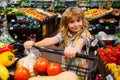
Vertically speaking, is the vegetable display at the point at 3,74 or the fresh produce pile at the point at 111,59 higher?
the vegetable display at the point at 3,74

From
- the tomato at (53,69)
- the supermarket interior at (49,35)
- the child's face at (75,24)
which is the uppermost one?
the child's face at (75,24)

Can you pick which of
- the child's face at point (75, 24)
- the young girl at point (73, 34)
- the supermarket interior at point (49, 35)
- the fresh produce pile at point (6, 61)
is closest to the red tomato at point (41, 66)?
the supermarket interior at point (49, 35)

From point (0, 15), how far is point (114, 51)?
4.80m

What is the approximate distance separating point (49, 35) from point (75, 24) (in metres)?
7.05

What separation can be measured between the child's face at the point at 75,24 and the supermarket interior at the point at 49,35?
0.20 meters

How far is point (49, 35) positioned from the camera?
920cm

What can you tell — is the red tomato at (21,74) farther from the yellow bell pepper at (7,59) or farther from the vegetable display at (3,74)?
the yellow bell pepper at (7,59)

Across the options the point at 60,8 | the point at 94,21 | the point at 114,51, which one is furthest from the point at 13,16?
the point at 114,51

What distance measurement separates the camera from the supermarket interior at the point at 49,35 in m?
1.53

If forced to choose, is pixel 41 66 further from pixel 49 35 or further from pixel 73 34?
pixel 49 35

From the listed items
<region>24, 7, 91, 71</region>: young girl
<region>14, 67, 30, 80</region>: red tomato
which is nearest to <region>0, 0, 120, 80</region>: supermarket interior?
<region>14, 67, 30, 80</region>: red tomato

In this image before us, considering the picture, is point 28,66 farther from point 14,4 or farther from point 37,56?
point 14,4

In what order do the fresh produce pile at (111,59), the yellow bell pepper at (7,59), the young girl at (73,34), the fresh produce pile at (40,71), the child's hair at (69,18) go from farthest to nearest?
the fresh produce pile at (111,59), the child's hair at (69,18), the young girl at (73,34), the yellow bell pepper at (7,59), the fresh produce pile at (40,71)

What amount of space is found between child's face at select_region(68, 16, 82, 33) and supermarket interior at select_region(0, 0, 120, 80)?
0.65 ft
